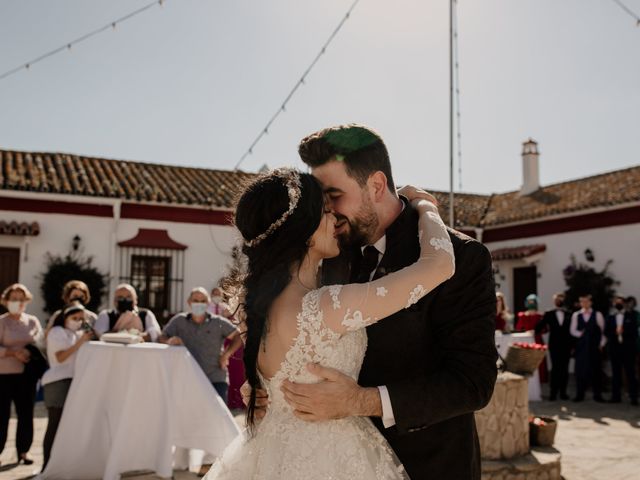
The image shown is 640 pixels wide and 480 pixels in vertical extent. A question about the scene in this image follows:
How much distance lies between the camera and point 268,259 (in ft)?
6.49

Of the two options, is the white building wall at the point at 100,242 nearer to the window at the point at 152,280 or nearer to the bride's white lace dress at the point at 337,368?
the window at the point at 152,280

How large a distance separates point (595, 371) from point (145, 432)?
7637 mm

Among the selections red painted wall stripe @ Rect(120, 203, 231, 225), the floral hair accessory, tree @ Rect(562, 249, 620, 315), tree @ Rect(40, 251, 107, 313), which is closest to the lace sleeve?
the floral hair accessory

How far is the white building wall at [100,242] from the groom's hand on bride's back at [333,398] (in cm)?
1046

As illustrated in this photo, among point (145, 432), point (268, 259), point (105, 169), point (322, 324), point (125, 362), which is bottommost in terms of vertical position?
point (145, 432)

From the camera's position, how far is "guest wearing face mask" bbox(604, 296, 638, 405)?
33.7ft

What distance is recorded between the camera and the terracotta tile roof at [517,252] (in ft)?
51.5

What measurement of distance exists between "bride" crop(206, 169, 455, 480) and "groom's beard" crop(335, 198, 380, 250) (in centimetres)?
9

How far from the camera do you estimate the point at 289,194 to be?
1930 mm

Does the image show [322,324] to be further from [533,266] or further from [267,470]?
[533,266]

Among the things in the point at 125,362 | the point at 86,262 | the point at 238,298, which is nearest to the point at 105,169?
the point at 86,262

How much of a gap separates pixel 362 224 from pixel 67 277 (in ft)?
38.5

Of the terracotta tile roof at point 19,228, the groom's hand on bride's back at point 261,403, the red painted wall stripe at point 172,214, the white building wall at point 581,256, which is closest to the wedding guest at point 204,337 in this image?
the groom's hand on bride's back at point 261,403

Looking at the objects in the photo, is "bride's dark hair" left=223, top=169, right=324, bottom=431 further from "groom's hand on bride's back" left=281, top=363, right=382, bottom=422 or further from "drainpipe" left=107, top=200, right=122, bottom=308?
"drainpipe" left=107, top=200, right=122, bottom=308
